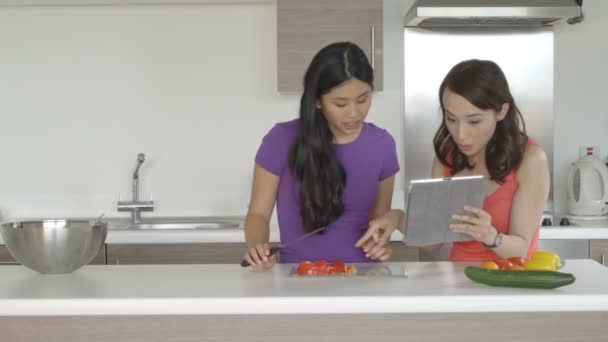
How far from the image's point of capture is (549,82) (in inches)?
160

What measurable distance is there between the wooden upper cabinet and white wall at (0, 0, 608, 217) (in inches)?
13.7

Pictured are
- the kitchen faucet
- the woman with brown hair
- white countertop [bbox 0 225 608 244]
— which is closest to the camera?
the woman with brown hair

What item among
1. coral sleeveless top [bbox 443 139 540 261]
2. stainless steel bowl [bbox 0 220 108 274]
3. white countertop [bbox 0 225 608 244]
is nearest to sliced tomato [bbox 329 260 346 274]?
coral sleeveless top [bbox 443 139 540 261]

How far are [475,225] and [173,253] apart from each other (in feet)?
5.82

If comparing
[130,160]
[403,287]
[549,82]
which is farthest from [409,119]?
[403,287]

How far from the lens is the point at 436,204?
2031mm

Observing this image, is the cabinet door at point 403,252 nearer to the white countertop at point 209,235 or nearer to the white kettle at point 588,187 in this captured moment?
the white countertop at point 209,235

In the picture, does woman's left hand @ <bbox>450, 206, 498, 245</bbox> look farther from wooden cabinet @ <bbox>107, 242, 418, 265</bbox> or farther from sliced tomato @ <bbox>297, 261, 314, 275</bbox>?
wooden cabinet @ <bbox>107, 242, 418, 265</bbox>

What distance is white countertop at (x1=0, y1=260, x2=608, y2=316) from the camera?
1797 mm

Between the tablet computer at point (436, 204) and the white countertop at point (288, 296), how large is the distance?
0.41ft

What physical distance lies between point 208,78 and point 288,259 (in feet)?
5.99

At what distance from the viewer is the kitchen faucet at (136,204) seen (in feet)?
13.1

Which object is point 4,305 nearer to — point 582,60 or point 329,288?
point 329,288

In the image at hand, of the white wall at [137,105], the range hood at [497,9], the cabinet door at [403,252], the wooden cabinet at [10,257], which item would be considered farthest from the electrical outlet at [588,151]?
the wooden cabinet at [10,257]
